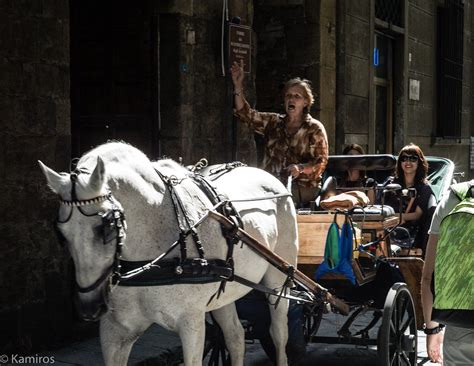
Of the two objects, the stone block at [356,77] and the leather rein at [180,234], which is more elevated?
the stone block at [356,77]

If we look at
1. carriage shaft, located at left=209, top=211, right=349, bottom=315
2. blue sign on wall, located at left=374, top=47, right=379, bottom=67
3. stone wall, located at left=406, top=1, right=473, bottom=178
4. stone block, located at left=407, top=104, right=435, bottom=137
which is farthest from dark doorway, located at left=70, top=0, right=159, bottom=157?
stone block, located at left=407, top=104, right=435, bottom=137

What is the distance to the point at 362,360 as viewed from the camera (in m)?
7.23

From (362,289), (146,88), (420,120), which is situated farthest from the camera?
(420,120)

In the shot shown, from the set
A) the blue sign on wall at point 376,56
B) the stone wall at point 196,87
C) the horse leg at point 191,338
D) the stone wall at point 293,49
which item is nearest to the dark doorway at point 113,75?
the stone wall at point 196,87

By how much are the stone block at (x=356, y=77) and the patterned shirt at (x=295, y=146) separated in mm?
5665

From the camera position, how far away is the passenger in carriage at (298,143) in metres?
6.87

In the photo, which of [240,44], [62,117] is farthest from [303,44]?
[62,117]

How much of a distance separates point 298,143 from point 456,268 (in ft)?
11.9

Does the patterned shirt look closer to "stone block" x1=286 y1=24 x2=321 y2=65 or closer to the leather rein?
the leather rein

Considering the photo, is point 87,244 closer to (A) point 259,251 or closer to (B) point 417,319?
(A) point 259,251

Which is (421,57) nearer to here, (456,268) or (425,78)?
(425,78)

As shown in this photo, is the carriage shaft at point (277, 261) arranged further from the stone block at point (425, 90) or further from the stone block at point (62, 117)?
the stone block at point (425, 90)

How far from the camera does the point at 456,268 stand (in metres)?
3.39

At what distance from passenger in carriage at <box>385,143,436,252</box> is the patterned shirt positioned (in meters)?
1.04
